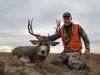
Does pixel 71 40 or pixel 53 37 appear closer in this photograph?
pixel 71 40

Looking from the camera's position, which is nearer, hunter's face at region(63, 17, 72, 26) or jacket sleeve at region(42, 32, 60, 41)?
hunter's face at region(63, 17, 72, 26)

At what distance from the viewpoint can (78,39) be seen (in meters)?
9.82

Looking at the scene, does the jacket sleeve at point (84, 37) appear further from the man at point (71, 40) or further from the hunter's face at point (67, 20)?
the hunter's face at point (67, 20)

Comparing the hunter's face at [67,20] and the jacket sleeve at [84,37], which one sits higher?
the hunter's face at [67,20]

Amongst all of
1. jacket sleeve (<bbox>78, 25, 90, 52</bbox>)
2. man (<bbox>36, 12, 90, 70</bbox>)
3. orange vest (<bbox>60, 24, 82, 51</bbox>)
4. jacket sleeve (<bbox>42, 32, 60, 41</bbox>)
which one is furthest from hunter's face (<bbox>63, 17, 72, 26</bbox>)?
jacket sleeve (<bbox>42, 32, 60, 41</bbox>)

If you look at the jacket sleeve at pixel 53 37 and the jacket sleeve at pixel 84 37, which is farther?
the jacket sleeve at pixel 53 37

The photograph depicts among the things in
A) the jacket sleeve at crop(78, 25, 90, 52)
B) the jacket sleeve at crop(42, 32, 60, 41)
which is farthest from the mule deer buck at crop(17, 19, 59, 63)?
the jacket sleeve at crop(78, 25, 90, 52)

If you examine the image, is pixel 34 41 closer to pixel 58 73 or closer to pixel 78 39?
pixel 78 39

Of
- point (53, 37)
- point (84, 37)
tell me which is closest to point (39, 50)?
point (53, 37)

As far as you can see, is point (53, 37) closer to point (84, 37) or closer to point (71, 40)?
point (71, 40)

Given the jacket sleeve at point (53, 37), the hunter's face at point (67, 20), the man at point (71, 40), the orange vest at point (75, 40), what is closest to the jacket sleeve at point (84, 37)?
the man at point (71, 40)

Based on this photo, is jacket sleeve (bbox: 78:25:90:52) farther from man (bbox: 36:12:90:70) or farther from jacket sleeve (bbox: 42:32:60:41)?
jacket sleeve (bbox: 42:32:60:41)

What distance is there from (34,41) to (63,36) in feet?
4.06

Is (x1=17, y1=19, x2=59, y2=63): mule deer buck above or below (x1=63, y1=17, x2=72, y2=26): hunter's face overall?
below
